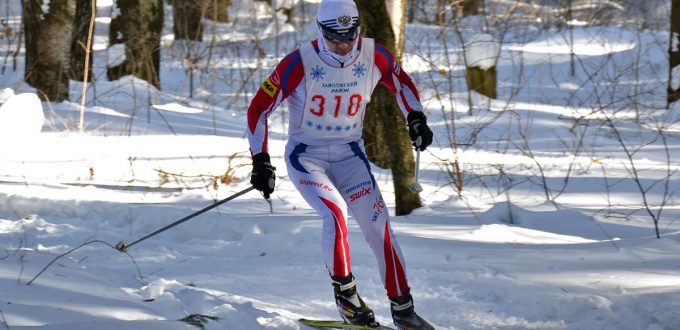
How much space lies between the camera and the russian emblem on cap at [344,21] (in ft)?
15.0

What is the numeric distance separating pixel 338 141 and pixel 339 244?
60cm

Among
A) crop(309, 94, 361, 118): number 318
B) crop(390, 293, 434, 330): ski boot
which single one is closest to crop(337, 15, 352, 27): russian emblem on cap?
crop(309, 94, 361, 118): number 318

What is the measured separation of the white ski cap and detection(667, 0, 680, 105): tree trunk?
9374 millimetres

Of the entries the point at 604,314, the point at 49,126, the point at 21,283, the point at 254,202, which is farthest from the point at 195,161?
the point at 604,314

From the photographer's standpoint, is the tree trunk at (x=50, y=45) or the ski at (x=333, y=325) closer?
the ski at (x=333, y=325)

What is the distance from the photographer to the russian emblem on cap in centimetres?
456

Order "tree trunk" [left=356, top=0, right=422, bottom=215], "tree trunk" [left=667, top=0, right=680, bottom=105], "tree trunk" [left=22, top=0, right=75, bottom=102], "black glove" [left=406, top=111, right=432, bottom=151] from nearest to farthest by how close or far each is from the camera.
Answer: "black glove" [left=406, top=111, right=432, bottom=151] → "tree trunk" [left=356, top=0, right=422, bottom=215] → "tree trunk" [left=22, top=0, right=75, bottom=102] → "tree trunk" [left=667, top=0, right=680, bottom=105]

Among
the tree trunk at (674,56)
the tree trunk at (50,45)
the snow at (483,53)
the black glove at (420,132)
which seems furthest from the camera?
the snow at (483,53)

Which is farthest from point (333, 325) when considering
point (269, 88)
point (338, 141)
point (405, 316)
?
point (269, 88)

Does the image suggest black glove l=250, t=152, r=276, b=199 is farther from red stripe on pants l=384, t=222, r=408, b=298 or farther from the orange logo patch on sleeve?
red stripe on pants l=384, t=222, r=408, b=298

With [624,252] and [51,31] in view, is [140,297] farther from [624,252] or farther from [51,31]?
[51,31]

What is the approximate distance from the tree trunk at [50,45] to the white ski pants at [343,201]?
27.8 ft

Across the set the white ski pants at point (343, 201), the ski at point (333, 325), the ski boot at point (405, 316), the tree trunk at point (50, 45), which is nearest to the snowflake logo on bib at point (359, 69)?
the white ski pants at point (343, 201)

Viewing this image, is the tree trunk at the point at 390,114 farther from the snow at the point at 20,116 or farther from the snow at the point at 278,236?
the snow at the point at 20,116
